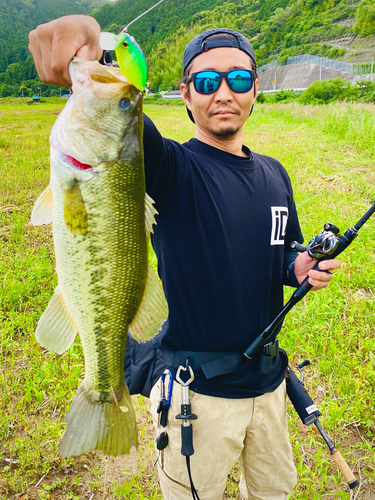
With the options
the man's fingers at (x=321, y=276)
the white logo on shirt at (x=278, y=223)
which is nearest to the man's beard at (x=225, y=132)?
the white logo on shirt at (x=278, y=223)

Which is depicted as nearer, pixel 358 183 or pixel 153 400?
pixel 153 400

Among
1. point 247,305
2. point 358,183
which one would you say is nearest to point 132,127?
point 247,305

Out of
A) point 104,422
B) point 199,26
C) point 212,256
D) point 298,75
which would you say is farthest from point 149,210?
point 199,26

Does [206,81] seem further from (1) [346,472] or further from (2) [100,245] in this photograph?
(1) [346,472]

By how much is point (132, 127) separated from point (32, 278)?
12.7 ft

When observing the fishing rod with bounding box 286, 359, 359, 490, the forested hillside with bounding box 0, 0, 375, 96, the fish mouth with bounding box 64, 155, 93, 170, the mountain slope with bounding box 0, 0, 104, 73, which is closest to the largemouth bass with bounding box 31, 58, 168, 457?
the fish mouth with bounding box 64, 155, 93, 170

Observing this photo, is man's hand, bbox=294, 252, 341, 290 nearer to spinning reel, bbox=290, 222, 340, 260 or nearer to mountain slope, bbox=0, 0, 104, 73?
spinning reel, bbox=290, 222, 340, 260

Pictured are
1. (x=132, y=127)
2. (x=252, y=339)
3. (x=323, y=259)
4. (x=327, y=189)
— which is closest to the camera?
(x=132, y=127)

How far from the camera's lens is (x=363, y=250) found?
5156 millimetres

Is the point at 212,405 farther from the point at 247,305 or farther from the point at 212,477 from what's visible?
the point at 247,305

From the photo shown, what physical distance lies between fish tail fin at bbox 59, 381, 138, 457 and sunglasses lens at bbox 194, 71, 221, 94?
68.4 inches

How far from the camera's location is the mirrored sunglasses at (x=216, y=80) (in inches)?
80.0

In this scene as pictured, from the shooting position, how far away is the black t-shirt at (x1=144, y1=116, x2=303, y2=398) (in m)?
1.78

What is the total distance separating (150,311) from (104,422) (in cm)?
55
